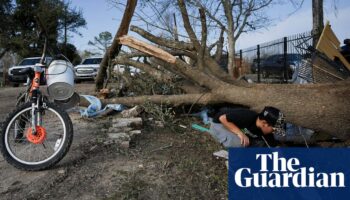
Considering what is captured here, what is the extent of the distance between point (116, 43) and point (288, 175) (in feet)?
20.9

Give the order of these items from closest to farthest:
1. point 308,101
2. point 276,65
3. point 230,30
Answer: point 308,101, point 276,65, point 230,30

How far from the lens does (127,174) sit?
390 cm

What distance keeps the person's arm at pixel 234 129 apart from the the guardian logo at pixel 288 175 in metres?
2.02

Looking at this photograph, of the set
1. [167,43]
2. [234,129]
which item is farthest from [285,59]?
[234,129]

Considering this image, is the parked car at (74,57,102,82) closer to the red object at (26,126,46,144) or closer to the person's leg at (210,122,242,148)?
the person's leg at (210,122,242,148)

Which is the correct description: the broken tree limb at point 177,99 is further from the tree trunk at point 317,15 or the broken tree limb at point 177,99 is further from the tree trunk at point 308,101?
the tree trunk at point 317,15

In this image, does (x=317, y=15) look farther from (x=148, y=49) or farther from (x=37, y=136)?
(x=37, y=136)

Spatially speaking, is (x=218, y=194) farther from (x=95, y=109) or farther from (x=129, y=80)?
(x=129, y=80)

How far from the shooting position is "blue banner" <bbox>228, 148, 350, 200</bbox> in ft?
7.48

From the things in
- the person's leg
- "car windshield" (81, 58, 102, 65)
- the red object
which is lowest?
the person's leg

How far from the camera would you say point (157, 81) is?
742 centimetres

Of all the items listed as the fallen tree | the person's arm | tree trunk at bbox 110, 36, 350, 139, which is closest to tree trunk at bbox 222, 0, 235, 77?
the fallen tree

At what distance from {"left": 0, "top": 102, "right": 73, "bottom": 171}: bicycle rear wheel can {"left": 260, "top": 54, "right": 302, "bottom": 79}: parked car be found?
28.7ft

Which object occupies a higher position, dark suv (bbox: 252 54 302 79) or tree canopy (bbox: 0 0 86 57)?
tree canopy (bbox: 0 0 86 57)
